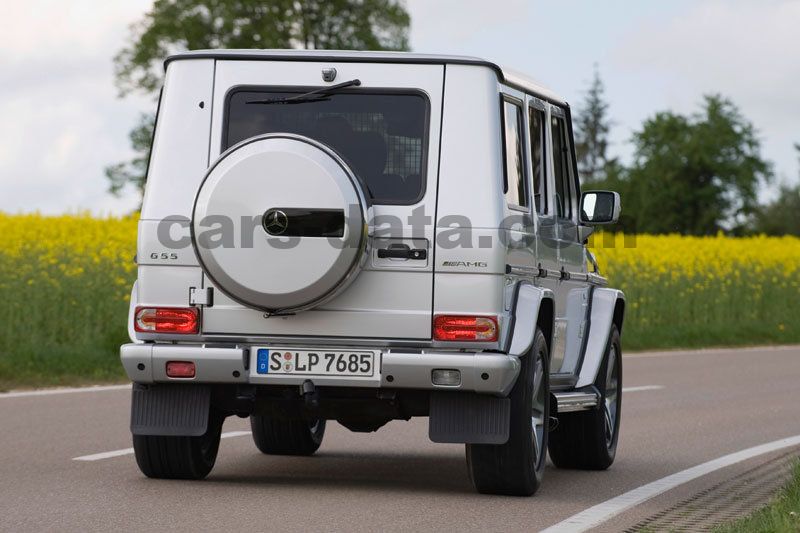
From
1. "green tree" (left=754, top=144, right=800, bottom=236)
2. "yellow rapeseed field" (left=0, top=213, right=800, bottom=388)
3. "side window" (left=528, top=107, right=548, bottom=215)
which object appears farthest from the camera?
"green tree" (left=754, top=144, right=800, bottom=236)

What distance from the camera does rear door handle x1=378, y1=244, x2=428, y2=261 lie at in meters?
8.17

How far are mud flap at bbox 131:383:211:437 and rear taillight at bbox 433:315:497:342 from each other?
49.6 inches

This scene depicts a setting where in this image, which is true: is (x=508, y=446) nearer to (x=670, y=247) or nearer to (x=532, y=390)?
(x=532, y=390)

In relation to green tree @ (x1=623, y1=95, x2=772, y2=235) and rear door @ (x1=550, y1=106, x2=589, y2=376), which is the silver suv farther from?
green tree @ (x1=623, y1=95, x2=772, y2=235)

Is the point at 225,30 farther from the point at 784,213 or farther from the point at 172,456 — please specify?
the point at 784,213

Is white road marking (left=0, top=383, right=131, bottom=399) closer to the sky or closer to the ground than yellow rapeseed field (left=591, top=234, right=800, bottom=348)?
closer to the ground

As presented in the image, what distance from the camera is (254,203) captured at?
804 centimetres

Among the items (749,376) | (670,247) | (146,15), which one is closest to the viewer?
(749,376)

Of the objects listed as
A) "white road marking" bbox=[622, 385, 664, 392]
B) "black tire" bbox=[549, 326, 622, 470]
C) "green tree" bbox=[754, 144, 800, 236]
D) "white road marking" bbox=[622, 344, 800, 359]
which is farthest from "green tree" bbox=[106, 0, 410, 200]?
"green tree" bbox=[754, 144, 800, 236]

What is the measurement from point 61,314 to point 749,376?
807 cm

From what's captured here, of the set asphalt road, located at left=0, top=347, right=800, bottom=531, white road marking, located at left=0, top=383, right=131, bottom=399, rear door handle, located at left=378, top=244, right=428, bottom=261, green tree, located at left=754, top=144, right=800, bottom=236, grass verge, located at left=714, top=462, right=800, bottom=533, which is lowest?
white road marking, located at left=0, top=383, right=131, bottom=399

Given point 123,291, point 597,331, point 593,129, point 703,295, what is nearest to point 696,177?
point 593,129

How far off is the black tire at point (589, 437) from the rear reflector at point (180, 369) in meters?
3.17

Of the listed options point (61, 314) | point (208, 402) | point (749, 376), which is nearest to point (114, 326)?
point (61, 314)
